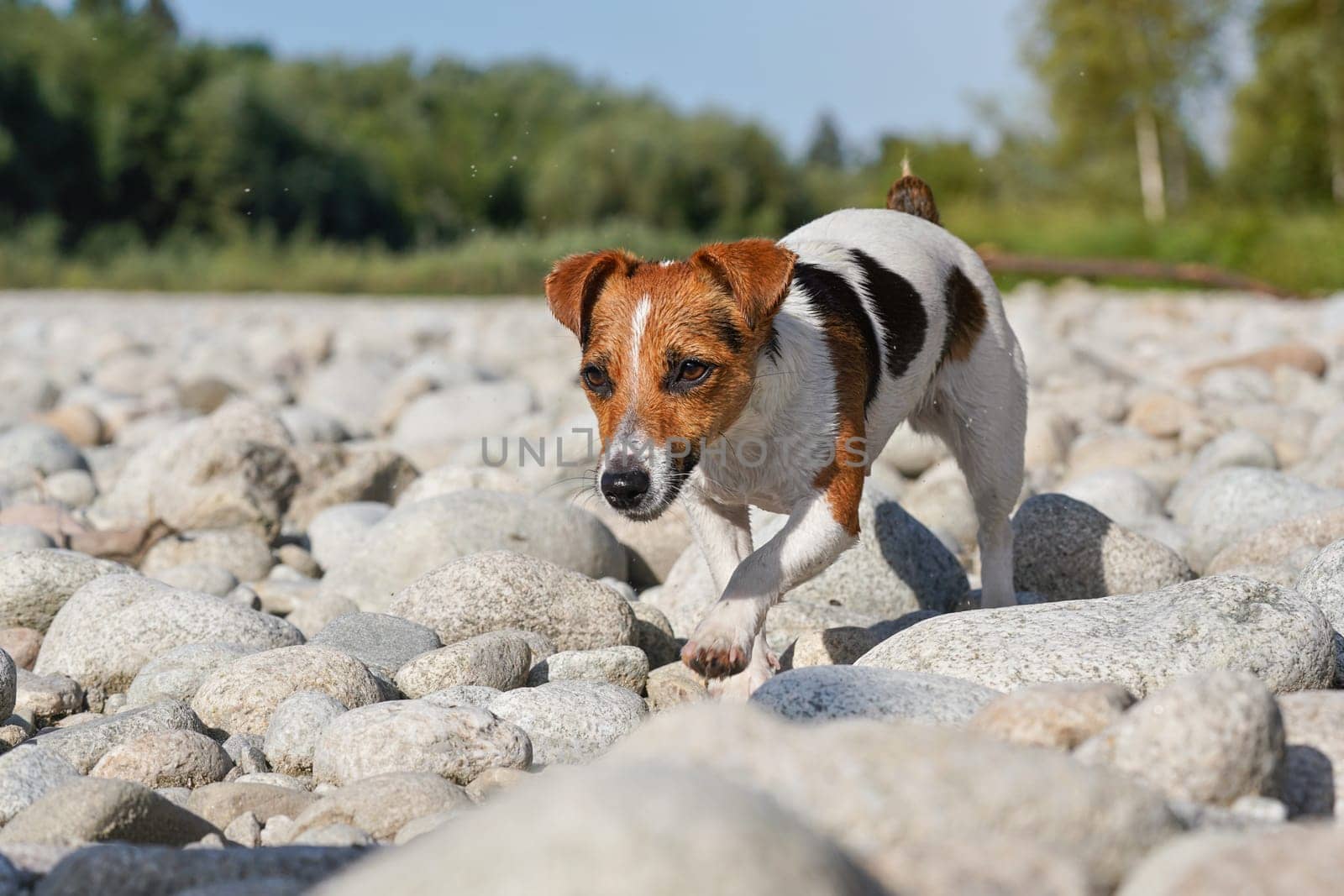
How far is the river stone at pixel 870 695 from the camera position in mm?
3422

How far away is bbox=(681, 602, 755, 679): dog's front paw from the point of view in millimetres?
A: 4105

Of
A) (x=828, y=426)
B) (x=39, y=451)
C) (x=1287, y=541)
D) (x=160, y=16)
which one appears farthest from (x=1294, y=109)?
(x=828, y=426)

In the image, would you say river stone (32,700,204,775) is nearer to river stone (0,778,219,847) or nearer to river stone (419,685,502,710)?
→ river stone (0,778,219,847)

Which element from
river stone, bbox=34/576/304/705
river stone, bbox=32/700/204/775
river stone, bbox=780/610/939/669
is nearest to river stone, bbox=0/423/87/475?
river stone, bbox=34/576/304/705

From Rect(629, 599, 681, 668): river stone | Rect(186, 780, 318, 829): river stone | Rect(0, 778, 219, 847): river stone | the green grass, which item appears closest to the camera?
Rect(0, 778, 219, 847): river stone

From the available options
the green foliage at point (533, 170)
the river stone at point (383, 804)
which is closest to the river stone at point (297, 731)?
the river stone at point (383, 804)

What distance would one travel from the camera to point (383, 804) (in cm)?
315

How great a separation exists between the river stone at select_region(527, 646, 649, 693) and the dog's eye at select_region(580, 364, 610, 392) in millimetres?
942

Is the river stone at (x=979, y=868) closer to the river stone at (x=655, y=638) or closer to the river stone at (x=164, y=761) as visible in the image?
the river stone at (x=164, y=761)

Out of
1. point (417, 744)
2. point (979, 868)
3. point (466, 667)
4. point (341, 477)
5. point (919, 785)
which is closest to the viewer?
point (979, 868)

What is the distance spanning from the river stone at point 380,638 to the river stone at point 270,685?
308 mm

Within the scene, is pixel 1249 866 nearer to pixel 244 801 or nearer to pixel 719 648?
pixel 719 648

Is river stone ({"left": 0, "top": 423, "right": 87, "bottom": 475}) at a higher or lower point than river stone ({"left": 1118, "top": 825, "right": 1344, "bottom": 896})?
lower

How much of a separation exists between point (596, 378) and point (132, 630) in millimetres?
1987
